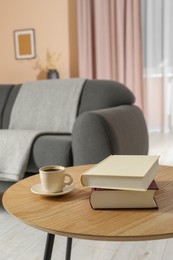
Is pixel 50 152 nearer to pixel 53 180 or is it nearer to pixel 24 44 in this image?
pixel 53 180

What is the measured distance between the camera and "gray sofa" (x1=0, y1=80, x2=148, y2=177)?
1.60 meters

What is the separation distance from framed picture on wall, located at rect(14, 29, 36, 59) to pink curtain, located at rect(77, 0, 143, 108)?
676 mm

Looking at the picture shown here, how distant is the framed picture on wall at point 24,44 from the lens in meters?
4.69

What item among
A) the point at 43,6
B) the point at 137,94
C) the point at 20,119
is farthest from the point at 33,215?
the point at 43,6

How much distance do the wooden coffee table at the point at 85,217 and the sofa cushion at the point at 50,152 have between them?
85 centimetres

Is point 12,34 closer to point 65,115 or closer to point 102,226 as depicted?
point 65,115

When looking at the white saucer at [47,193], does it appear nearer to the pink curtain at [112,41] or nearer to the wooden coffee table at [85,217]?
the wooden coffee table at [85,217]

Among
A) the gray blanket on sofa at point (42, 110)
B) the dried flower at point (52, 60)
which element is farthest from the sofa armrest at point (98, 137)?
Answer: the dried flower at point (52, 60)

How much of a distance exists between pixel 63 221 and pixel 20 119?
1.67m

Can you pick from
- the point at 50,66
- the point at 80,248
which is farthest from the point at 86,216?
the point at 50,66

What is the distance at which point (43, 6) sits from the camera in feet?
15.0

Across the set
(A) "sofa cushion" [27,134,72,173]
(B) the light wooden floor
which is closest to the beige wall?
(A) "sofa cushion" [27,134,72,173]

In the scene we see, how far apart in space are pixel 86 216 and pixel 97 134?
0.93 metres

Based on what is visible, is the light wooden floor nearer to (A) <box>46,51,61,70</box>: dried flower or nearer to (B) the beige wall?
(A) <box>46,51,61,70</box>: dried flower
